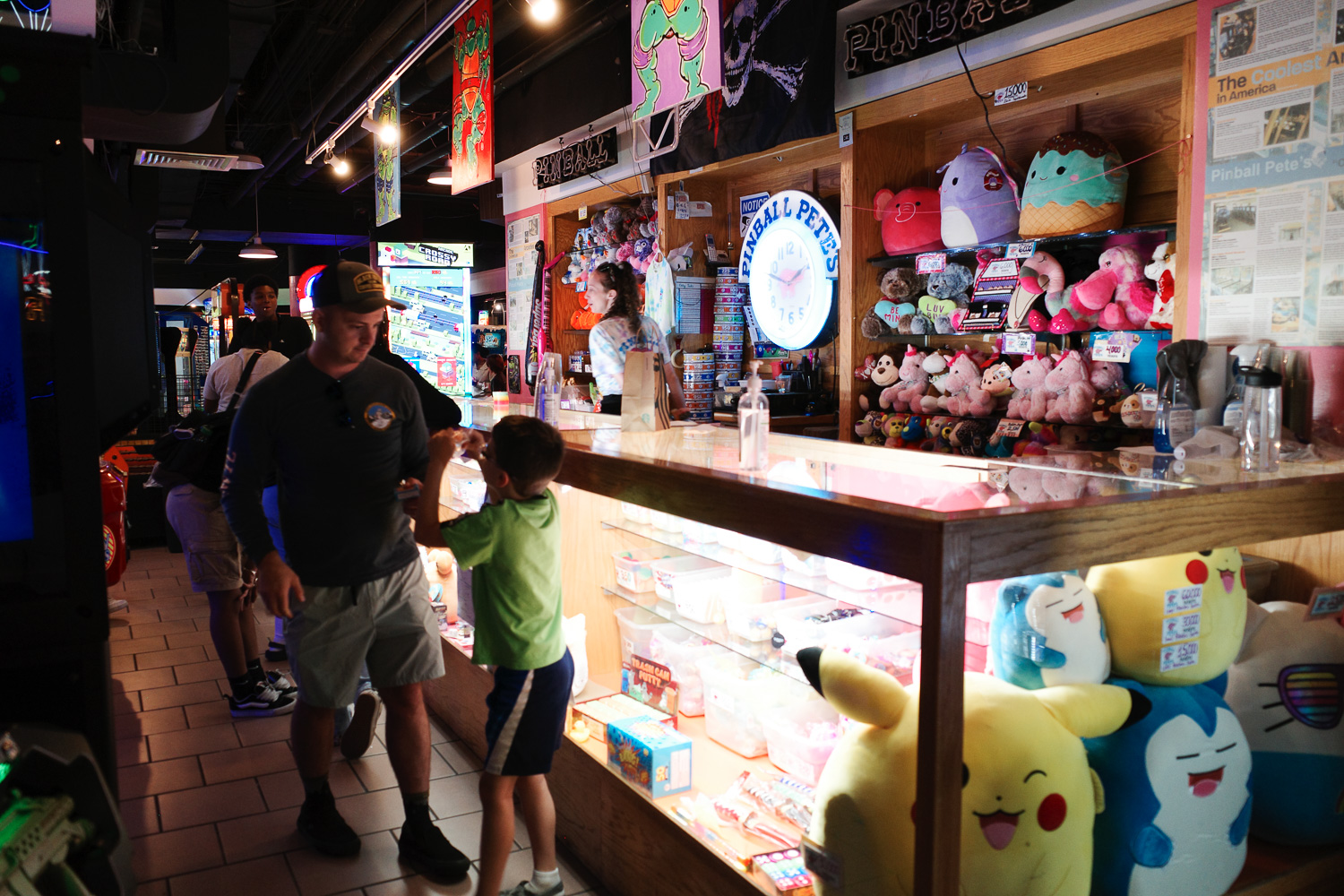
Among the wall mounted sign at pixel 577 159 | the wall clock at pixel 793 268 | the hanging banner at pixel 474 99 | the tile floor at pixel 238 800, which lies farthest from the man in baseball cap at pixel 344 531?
the wall mounted sign at pixel 577 159

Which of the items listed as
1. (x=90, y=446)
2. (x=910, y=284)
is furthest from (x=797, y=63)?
(x=90, y=446)

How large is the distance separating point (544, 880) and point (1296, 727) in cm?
179

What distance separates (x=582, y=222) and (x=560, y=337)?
1053 mm

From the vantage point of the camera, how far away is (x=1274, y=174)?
3.17 m

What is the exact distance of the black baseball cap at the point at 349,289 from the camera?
2.55 m

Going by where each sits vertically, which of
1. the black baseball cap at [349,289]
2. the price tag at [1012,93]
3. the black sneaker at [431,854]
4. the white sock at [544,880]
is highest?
the price tag at [1012,93]

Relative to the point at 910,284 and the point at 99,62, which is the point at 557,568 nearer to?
the point at 99,62

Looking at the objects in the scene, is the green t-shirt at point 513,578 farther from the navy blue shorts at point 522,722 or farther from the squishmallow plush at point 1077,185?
the squishmallow plush at point 1077,185

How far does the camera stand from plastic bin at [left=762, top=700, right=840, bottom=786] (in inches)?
95.4

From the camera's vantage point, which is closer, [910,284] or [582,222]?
[910,284]

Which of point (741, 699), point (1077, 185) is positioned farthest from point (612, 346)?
point (741, 699)

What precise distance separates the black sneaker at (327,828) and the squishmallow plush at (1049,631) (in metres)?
2.04

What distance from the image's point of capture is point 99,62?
1.89 meters

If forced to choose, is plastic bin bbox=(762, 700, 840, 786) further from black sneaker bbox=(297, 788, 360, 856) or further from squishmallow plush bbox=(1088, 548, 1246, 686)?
black sneaker bbox=(297, 788, 360, 856)
